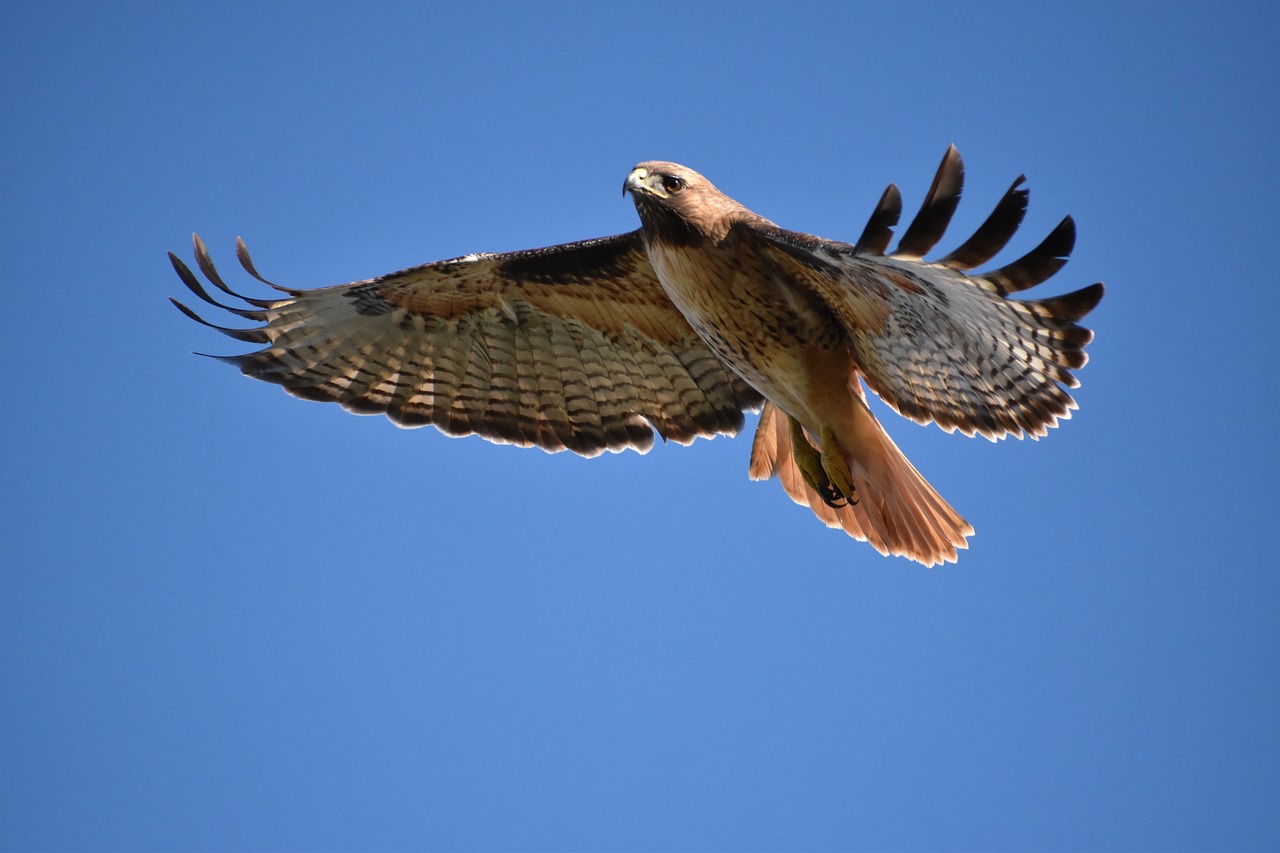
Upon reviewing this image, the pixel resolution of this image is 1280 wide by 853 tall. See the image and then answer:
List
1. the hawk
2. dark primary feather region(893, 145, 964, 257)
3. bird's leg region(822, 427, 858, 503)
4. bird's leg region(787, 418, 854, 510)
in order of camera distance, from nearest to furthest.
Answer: dark primary feather region(893, 145, 964, 257), the hawk, bird's leg region(822, 427, 858, 503), bird's leg region(787, 418, 854, 510)

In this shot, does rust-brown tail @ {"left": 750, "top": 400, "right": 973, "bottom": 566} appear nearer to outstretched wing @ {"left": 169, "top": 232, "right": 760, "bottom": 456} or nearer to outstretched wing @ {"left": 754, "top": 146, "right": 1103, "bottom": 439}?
outstretched wing @ {"left": 754, "top": 146, "right": 1103, "bottom": 439}

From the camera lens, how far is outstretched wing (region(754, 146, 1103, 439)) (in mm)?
4984

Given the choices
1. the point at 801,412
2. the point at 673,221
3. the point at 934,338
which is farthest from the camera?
the point at 801,412

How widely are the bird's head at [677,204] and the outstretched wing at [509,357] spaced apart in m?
0.87

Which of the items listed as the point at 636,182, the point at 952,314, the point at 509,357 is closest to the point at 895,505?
the point at 952,314

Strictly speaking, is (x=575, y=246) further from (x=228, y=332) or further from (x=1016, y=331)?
(x=1016, y=331)

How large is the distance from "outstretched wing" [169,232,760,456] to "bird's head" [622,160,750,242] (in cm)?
87

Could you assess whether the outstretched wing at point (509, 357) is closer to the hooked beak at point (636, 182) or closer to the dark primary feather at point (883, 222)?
the hooked beak at point (636, 182)

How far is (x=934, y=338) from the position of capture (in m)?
6.03

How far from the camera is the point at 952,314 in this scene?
5.79 metres

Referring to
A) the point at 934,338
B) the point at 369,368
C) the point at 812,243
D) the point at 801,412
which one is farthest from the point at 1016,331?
the point at 369,368

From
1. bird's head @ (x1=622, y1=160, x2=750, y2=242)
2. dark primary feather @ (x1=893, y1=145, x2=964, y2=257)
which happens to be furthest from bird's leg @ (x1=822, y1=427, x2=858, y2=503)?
dark primary feather @ (x1=893, y1=145, x2=964, y2=257)

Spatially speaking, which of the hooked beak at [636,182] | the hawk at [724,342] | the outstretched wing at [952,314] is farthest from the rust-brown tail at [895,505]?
the hooked beak at [636,182]

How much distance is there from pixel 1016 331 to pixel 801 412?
1399mm
